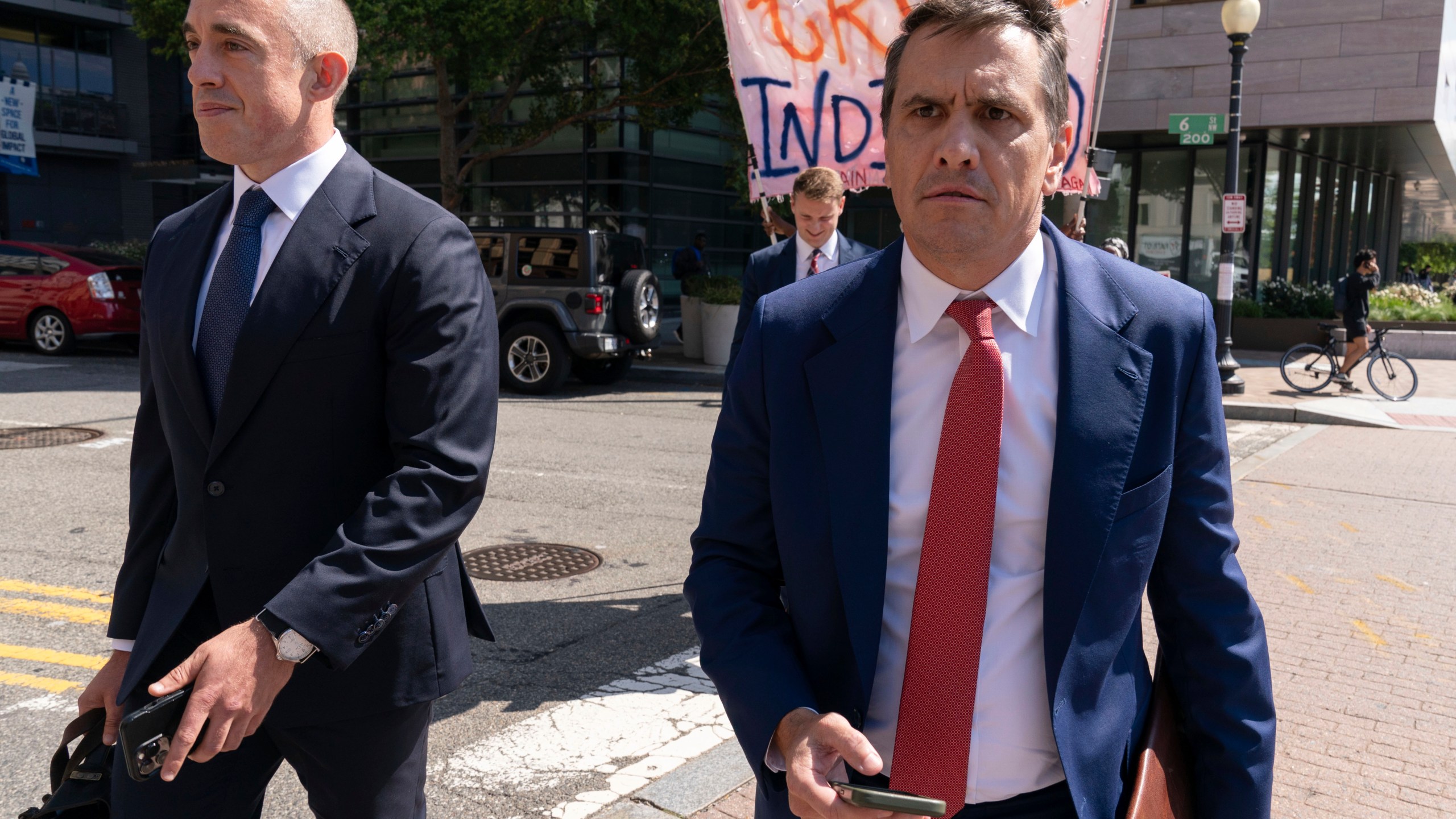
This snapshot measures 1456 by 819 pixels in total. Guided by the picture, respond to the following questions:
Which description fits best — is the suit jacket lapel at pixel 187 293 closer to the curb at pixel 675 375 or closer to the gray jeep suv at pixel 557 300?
the gray jeep suv at pixel 557 300

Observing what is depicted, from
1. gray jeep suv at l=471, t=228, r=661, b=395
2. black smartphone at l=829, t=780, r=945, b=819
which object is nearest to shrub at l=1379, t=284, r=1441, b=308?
gray jeep suv at l=471, t=228, r=661, b=395

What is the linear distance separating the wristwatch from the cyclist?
53.1 feet

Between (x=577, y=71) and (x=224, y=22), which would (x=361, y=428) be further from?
(x=577, y=71)

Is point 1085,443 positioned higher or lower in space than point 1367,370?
higher

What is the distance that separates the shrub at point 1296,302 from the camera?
21.1m

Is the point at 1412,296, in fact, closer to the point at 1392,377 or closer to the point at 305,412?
the point at 1392,377

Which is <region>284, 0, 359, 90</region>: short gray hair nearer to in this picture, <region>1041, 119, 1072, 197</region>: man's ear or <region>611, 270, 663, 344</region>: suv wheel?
<region>1041, 119, 1072, 197</region>: man's ear

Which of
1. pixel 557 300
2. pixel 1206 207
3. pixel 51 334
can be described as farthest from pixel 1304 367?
pixel 51 334

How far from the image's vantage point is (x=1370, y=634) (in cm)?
548

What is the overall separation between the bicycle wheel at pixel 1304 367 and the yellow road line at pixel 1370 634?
10781 millimetres

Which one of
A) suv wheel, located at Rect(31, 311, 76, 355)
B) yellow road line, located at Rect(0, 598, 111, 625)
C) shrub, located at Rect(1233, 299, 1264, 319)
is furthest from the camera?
shrub, located at Rect(1233, 299, 1264, 319)

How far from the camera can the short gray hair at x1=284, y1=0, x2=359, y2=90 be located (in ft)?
6.57

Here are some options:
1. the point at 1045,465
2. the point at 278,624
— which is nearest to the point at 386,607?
the point at 278,624

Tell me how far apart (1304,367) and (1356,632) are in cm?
1126
